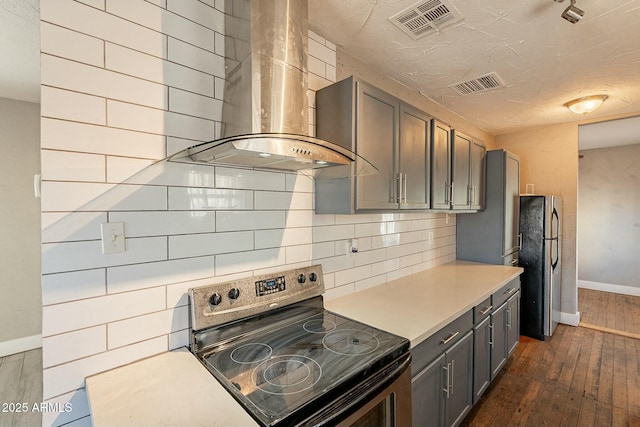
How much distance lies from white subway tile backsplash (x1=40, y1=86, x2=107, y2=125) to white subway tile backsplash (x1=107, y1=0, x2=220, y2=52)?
0.35 metres

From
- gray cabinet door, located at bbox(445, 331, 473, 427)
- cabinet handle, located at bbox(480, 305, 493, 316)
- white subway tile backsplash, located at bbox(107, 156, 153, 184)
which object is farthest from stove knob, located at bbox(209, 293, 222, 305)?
cabinet handle, located at bbox(480, 305, 493, 316)

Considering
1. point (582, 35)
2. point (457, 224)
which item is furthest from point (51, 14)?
point (457, 224)

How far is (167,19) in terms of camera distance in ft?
4.02

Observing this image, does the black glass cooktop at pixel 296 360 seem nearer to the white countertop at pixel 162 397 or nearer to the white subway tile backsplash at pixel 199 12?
the white countertop at pixel 162 397

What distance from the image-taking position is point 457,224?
344 cm

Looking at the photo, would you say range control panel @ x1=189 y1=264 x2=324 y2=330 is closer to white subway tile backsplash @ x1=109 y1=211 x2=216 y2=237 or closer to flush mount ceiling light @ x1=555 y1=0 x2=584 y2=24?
white subway tile backsplash @ x1=109 y1=211 x2=216 y2=237

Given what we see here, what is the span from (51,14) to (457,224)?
3.59m

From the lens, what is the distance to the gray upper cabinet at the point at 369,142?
1.61 meters

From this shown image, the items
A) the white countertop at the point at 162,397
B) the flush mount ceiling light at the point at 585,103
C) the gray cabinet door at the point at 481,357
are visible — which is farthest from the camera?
the flush mount ceiling light at the point at 585,103

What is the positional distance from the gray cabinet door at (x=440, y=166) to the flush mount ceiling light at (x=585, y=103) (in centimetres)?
158

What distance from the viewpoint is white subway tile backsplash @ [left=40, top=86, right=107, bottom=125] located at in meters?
0.98

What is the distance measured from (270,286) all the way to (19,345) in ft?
11.4

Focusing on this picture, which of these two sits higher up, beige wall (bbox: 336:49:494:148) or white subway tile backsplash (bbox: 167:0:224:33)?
beige wall (bbox: 336:49:494:148)

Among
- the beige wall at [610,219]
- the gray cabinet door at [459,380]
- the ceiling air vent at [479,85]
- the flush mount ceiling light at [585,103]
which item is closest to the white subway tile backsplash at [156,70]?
the gray cabinet door at [459,380]
